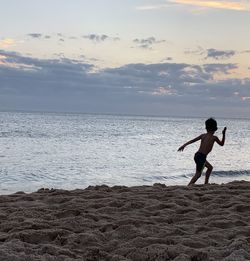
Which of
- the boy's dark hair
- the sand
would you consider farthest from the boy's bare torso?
the sand

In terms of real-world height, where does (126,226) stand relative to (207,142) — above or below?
below

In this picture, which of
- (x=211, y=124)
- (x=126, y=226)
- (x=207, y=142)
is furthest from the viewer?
(x=207, y=142)

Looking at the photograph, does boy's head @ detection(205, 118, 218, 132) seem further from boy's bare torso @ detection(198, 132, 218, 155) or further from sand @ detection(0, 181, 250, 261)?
sand @ detection(0, 181, 250, 261)

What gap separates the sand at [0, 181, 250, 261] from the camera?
4137 mm

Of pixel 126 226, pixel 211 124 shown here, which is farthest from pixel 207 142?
pixel 126 226

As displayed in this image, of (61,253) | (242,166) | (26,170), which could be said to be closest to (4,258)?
(61,253)

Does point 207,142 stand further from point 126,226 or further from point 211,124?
point 126,226

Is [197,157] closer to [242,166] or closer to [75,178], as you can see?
[75,178]

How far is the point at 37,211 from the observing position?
586 centimetres

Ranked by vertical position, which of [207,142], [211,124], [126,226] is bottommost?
[126,226]

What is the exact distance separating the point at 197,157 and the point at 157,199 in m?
3.16

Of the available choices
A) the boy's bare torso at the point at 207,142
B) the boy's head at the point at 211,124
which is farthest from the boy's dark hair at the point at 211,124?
the boy's bare torso at the point at 207,142

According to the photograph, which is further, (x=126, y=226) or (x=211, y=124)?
(x=211, y=124)

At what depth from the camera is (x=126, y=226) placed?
505 cm
